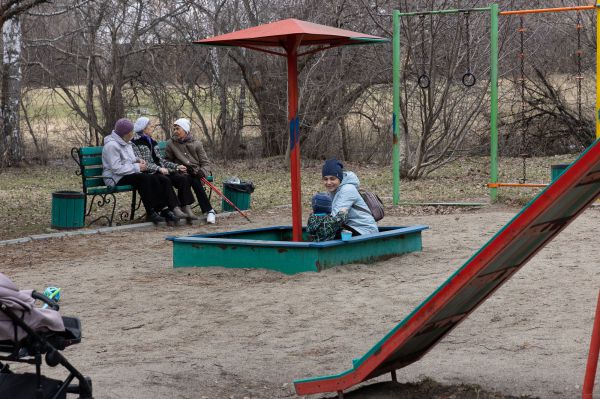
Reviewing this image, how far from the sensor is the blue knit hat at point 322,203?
8.78 meters

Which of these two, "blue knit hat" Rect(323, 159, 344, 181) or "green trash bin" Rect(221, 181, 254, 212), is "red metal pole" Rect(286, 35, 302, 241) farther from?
"green trash bin" Rect(221, 181, 254, 212)

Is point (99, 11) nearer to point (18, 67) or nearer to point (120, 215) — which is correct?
point (18, 67)

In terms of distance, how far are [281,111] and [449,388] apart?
15298mm

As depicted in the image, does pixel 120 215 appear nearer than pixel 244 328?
No

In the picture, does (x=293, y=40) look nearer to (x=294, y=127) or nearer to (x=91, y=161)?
(x=294, y=127)

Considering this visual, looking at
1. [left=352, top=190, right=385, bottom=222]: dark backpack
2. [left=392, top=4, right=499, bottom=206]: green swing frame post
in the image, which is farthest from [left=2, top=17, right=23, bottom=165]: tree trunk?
[left=352, top=190, right=385, bottom=222]: dark backpack

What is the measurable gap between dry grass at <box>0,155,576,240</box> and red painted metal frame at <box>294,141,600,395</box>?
7194 mm

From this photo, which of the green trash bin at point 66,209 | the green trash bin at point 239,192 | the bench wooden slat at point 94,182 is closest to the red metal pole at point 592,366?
the green trash bin at point 66,209

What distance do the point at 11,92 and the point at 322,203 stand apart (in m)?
12.2

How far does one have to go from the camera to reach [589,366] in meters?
4.27

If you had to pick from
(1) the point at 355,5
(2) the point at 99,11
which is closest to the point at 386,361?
(1) the point at 355,5

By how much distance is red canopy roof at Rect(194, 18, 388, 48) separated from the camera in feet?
26.8

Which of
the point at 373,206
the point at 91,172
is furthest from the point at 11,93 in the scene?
the point at 373,206

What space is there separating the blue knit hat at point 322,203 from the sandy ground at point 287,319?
69cm
